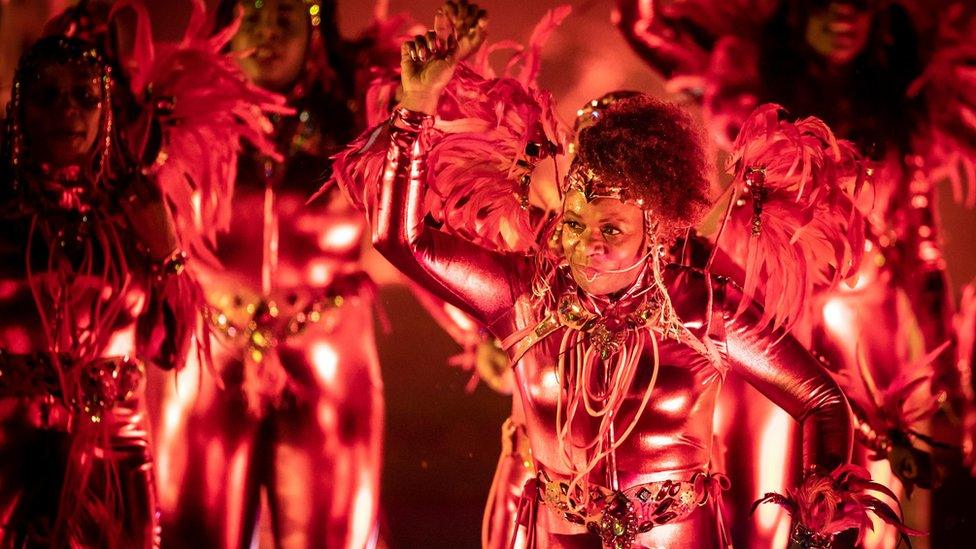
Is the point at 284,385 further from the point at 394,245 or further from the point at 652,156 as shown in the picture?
the point at 652,156

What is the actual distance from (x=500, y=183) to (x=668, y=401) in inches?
26.1

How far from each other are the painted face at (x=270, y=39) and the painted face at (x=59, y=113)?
0.77m

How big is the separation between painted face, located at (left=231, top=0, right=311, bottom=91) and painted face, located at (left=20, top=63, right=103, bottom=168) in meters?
0.77

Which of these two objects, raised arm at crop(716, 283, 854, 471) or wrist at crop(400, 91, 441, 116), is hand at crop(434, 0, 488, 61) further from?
raised arm at crop(716, 283, 854, 471)

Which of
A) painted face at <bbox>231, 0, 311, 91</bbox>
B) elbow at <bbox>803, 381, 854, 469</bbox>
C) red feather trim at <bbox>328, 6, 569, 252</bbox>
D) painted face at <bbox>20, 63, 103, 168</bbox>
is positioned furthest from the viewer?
painted face at <bbox>231, 0, 311, 91</bbox>

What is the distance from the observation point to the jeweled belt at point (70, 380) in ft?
11.2

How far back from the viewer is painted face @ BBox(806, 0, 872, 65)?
4.49 m

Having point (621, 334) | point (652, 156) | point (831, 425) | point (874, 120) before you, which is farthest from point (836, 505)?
point (874, 120)

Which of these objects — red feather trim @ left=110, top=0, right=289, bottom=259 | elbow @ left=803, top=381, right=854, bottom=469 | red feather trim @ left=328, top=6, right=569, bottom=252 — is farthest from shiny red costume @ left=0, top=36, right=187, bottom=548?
elbow @ left=803, top=381, right=854, bottom=469

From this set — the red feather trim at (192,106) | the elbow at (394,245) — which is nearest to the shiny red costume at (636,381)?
the elbow at (394,245)

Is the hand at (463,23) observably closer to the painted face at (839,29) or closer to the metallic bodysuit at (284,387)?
the metallic bodysuit at (284,387)

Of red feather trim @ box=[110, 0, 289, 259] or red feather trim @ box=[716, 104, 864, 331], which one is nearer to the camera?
red feather trim @ box=[716, 104, 864, 331]

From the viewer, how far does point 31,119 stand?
3510mm

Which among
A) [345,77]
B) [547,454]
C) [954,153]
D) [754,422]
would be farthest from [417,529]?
[954,153]
